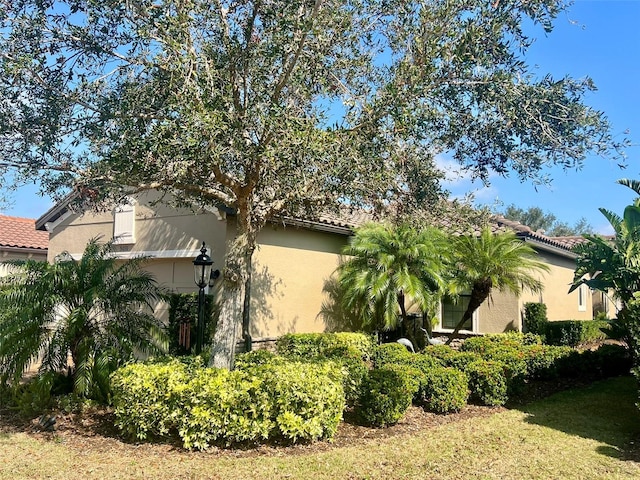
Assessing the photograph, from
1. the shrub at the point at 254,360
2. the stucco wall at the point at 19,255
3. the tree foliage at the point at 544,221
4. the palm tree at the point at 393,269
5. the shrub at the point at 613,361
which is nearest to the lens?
the shrub at the point at 254,360

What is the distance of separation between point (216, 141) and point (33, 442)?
16.5ft

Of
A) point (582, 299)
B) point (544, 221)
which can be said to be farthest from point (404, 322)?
point (544, 221)

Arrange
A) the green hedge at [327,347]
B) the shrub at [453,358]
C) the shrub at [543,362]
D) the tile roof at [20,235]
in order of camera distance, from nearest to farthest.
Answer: the green hedge at [327,347], the shrub at [453,358], the shrub at [543,362], the tile roof at [20,235]

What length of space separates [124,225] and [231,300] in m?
7.49

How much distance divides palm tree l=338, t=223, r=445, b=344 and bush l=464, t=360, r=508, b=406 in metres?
3.68

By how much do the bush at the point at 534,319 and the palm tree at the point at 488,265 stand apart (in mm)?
1612

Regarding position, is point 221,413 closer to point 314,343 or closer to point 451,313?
point 314,343

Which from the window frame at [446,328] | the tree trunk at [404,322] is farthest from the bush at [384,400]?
the window frame at [446,328]

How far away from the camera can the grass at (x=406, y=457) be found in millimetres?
5816

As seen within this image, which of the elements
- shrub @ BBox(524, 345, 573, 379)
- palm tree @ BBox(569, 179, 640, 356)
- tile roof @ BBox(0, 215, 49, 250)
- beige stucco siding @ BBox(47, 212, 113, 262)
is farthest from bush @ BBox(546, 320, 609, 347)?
tile roof @ BBox(0, 215, 49, 250)

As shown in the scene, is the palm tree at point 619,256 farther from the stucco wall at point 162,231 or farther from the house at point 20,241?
the house at point 20,241

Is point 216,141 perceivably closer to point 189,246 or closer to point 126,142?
point 126,142

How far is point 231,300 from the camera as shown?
834 centimetres

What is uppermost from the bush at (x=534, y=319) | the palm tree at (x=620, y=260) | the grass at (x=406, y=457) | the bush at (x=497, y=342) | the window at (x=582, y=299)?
the palm tree at (x=620, y=260)
